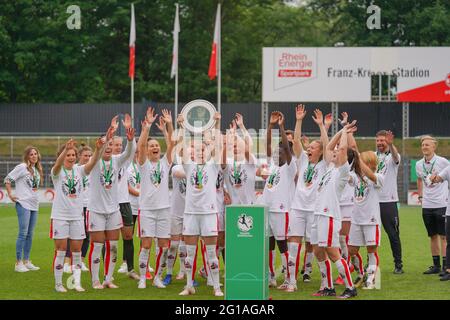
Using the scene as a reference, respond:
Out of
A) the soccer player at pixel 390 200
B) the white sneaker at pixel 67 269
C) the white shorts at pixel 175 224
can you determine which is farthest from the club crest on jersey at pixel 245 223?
the white sneaker at pixel 67 269

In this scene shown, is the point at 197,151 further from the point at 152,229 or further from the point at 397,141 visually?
the point at 397,141

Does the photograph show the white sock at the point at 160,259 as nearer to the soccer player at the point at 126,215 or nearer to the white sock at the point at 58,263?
the soccer player at the point at 126,215

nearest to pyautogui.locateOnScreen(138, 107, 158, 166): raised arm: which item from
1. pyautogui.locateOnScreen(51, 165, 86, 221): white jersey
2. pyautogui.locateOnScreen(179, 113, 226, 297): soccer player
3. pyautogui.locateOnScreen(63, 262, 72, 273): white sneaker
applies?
pyautogui.locateOnScreen(179, 113, 226, 297): soccer player

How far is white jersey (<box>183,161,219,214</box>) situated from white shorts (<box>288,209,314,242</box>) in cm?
116

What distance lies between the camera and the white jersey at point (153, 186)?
40.8 ft

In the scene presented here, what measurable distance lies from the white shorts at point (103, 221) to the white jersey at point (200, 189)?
1.15 m

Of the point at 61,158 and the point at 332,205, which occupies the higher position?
the point at 61,158

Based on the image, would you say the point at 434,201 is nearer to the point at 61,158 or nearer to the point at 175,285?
the point at 175,285

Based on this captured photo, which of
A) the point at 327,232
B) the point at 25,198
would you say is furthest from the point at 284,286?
the point at 25,198

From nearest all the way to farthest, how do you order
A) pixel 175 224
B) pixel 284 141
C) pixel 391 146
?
pixel 284 141 → pixel 175 224 → pixel 391 146

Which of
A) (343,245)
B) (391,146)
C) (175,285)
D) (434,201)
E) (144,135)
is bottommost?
(175,285)

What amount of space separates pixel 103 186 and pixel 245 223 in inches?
96.1

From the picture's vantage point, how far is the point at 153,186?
12484 millimetres

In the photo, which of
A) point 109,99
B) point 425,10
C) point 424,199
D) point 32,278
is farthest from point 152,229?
point 109,99
